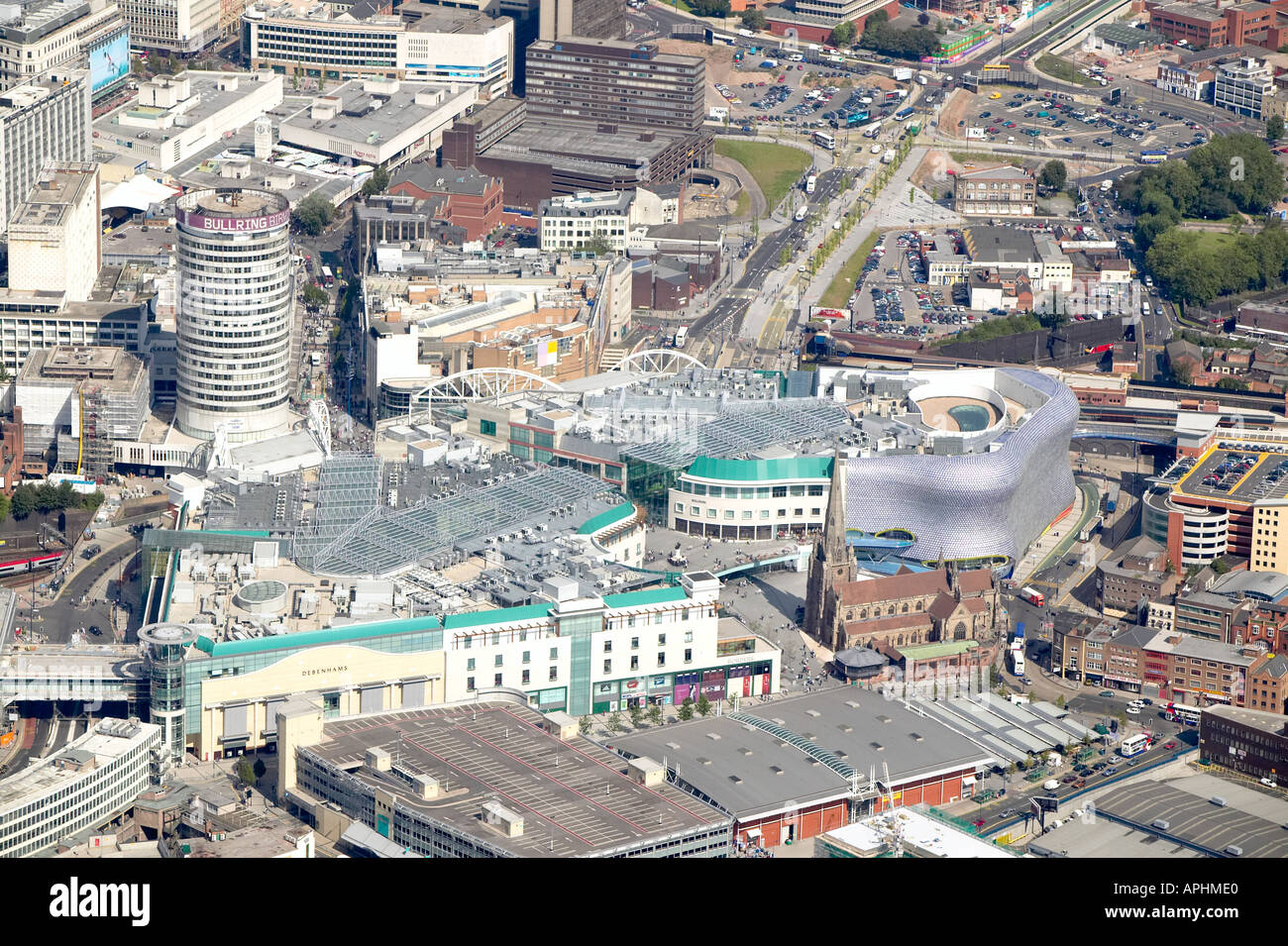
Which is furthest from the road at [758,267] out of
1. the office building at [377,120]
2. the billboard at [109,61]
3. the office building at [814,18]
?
the billboard at [109,61]

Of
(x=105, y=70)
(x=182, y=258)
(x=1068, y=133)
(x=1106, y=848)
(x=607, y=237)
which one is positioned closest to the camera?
(x=1106, y=848)

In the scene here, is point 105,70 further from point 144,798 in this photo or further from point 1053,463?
point 144,798

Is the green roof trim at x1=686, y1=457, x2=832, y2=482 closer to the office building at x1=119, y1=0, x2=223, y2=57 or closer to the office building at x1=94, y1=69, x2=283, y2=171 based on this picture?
the office building at x1=94, y1=69, x2=283, y2=171

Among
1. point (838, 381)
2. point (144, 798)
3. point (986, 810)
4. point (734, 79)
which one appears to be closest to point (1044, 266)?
point (838, 381)

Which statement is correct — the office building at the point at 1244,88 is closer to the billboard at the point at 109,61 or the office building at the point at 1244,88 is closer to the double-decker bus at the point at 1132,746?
the billboard at the point at 109,61

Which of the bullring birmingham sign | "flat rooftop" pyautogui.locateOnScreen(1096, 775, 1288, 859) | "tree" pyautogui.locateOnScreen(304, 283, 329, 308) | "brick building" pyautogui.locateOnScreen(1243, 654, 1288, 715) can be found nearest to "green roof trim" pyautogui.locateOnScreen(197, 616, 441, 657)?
"flat rooftop" pyautogui.locateOnScreen(1096, 775, 1288, 859)
